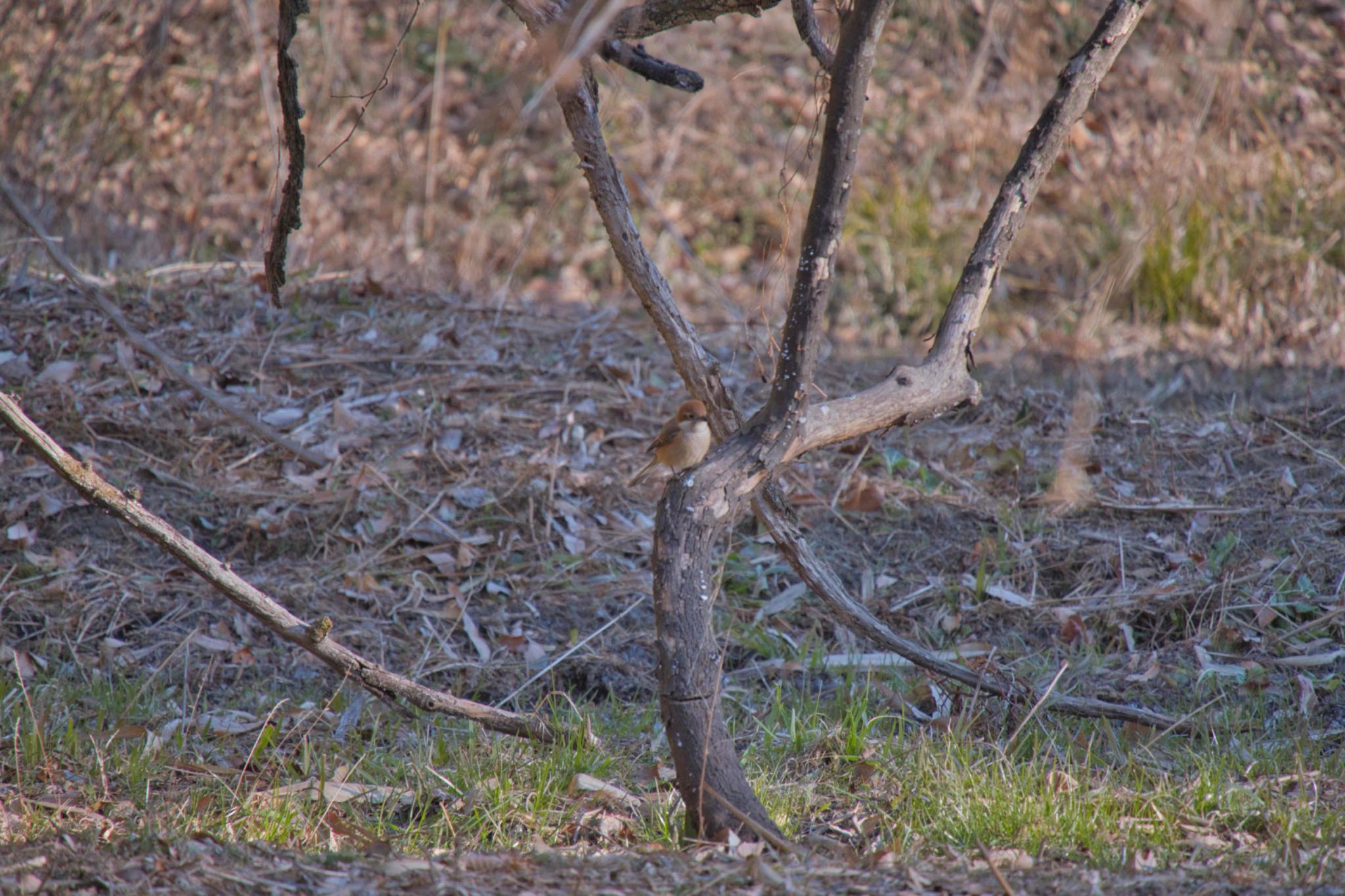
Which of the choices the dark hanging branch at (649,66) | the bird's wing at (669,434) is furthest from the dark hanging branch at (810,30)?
the bird's wing at (669,434)

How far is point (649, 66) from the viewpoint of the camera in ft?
10.8

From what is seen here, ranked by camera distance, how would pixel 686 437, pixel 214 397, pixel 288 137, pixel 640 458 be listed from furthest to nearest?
pixel 640 458 < pixel 214 397 < pixel 686 437 < pixel 288 137

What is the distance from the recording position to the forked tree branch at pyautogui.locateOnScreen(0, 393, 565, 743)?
2.77 m

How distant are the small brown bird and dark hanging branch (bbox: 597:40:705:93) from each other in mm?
1097

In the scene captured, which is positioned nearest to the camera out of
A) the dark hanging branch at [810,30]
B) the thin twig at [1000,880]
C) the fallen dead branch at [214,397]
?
the thin twig at [1000,880]

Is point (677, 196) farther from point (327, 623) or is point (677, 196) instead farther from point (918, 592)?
point (327, 623)

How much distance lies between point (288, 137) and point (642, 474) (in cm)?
218

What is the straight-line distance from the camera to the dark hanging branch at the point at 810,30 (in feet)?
10.3

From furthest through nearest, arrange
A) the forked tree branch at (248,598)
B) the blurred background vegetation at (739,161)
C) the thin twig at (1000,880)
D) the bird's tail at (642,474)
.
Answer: the blurred background vegetation at (739,161)
the bird's tail at (642,474)
the forked tree branch at (248,598)
the thin twig at (1000,880)

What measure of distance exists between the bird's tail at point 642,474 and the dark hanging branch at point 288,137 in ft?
5.51

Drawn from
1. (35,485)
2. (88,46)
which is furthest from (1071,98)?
(88,46)

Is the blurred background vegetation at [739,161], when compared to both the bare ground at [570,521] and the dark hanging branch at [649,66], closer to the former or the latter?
the bare ground at [570,521]

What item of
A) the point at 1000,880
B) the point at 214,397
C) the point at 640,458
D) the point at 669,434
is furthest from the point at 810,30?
the point at 214,397

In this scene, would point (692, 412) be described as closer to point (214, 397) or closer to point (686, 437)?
point (686, 437)
